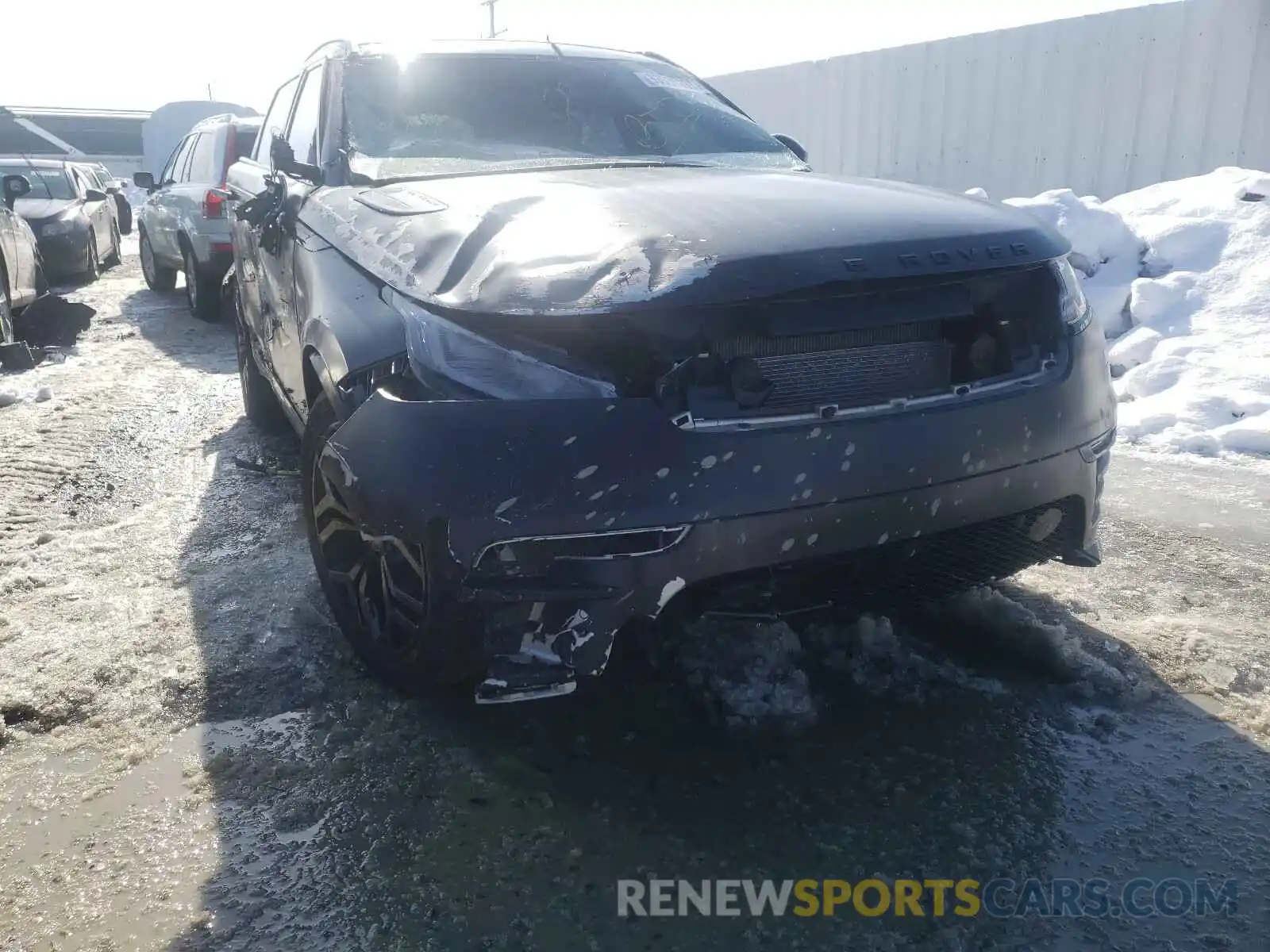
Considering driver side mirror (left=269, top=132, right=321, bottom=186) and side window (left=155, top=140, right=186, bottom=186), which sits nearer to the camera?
driver side mirror (left=269, top=132, right=321, bottom=186)

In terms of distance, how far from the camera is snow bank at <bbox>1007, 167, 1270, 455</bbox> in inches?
198

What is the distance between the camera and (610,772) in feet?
7.22

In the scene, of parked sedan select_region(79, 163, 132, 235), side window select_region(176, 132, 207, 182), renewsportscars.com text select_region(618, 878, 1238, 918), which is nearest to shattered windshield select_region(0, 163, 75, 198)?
side window select_region(176, 132, 207, 182)

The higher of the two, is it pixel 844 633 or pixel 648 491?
pixel 648 491

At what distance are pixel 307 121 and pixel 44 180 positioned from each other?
32.3ft

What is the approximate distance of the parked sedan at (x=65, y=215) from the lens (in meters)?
10.3

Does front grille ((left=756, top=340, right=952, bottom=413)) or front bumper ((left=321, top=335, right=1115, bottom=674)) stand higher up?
front grille ((left=756, top=340, right=952, bottom=413))

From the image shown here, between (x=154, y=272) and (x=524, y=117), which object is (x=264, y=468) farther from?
(x=154, y=272)

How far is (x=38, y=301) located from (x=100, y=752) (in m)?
6.77

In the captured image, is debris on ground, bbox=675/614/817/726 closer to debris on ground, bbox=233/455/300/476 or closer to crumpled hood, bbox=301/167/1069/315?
crumpled hood, bbox=301/167/1069/315

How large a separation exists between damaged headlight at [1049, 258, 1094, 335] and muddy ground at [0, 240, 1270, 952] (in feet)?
2.80

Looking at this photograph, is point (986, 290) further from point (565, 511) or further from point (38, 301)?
point (38, 301)

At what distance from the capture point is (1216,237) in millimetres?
6977

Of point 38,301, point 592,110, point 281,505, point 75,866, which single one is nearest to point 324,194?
point 592,110
